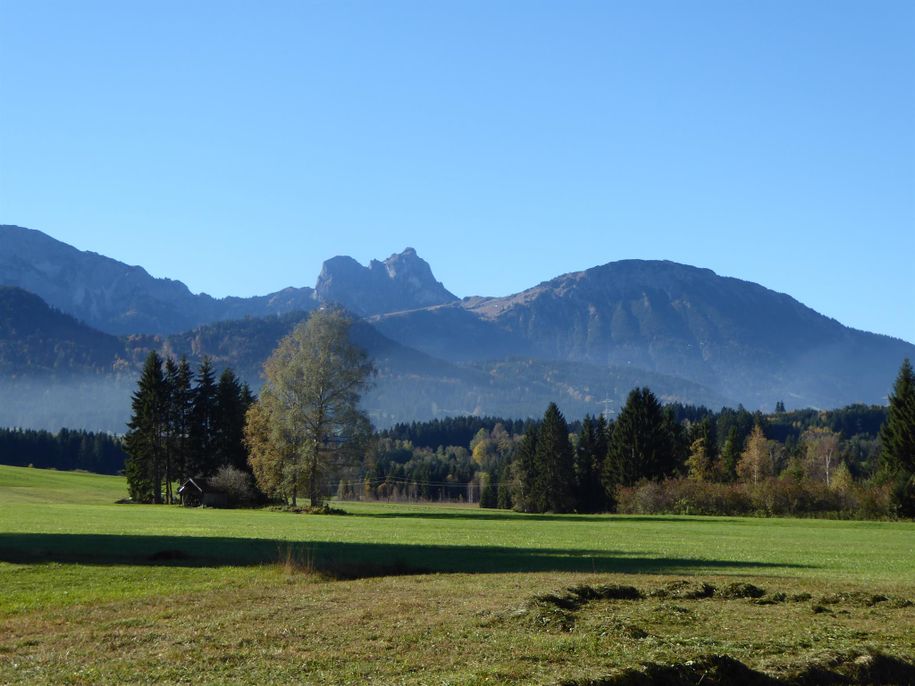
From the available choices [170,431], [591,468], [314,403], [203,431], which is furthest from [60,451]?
[314,403]

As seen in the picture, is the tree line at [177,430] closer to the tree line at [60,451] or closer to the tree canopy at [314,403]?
the tree canopy at [314,403]

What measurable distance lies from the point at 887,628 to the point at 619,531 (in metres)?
39.5

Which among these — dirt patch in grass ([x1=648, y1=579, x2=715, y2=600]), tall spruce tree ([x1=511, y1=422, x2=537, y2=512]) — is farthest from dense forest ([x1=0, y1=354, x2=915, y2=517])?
dirt patch in grass ([x1=648, y1=579, x2=715, y2=600])

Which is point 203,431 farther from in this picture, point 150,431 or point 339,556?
point 339,556

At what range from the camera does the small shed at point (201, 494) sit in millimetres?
92875

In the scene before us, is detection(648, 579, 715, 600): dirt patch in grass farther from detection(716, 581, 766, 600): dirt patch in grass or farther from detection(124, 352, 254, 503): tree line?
detection(124, 352, 254, 503): tree line

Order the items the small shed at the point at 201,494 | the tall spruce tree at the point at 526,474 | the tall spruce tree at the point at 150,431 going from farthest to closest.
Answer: the tall spruce tree at the point at 526,474, the tall spruce tree at the point at 150,431, the small shed at the point at 201,494

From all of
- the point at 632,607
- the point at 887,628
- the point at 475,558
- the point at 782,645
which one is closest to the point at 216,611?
the point at 632,607

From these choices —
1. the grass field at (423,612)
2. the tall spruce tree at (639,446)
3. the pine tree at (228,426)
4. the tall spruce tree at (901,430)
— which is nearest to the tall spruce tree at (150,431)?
the pine tree at (228,426)

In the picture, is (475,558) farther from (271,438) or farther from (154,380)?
(154,380)

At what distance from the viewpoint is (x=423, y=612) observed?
59.5 feet

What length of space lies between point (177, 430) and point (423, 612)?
91490 millimetres

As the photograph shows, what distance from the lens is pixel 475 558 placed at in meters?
32.4

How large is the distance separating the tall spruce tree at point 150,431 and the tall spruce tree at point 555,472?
43763 millimetres
